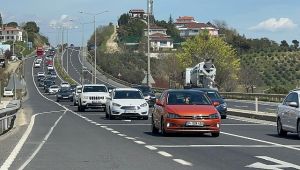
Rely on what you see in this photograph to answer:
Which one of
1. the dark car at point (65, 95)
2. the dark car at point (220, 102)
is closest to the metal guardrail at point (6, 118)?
the dark car at point (220, 102)

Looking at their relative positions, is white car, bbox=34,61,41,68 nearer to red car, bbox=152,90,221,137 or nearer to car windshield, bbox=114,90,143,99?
car windshield, bbox=114,90,143,99

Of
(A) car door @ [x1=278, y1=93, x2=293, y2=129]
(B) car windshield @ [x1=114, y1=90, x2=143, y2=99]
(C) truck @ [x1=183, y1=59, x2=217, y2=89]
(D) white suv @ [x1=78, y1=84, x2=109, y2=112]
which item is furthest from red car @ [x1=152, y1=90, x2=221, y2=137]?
(C) truck @ [x1=183, y1=59, x2=217, y2=89]

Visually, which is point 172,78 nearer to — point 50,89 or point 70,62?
point 50,89

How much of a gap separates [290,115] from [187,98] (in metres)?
3.48

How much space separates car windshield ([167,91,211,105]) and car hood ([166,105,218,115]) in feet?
1.67

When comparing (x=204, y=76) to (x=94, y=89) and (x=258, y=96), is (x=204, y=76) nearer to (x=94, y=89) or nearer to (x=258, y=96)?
(x=258, y=96)

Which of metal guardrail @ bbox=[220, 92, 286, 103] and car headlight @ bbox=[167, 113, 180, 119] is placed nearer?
car headlight @ bbox=[167, 113, 180, 119]

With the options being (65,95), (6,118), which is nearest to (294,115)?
(6,118)

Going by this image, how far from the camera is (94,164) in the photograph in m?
16.3

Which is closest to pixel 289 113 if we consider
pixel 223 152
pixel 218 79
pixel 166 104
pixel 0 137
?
pixel 166 104

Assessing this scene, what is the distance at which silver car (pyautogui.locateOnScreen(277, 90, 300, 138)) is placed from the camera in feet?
79.7

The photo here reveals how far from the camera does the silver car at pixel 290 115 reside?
24.3 m

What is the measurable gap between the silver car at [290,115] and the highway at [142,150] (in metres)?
0.41

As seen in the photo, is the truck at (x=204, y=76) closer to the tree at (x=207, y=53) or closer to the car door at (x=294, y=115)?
the car door at (x=294, y=115)
